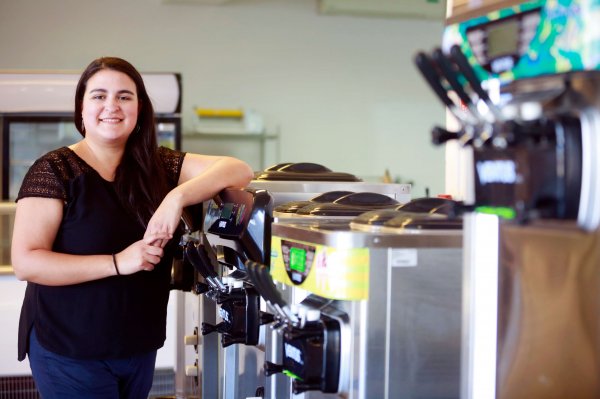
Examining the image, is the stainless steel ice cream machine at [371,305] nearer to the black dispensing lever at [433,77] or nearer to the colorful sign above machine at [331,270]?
the colorful sign above machine at [331,270]

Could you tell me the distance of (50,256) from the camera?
6.54 ft

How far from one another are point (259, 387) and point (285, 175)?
3.17 ft

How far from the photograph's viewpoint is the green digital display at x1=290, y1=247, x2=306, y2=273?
1.66 m

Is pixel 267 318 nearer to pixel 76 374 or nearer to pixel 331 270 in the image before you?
pixel 331 270

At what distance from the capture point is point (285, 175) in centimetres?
287

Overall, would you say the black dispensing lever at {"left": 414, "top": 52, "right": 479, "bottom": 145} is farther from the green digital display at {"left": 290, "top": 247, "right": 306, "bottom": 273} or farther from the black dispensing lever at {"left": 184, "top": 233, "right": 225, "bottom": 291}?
the black dispensing lever at {"left": 184, "top": 233, "right": 225, "bottom": 291}

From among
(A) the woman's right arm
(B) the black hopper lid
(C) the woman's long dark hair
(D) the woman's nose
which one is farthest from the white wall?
(A) the woman's right arm

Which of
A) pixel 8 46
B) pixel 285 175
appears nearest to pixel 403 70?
pixel 8 46

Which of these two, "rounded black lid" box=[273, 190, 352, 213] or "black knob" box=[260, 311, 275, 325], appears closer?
"black knob" box=[260, 311, 275, 325]

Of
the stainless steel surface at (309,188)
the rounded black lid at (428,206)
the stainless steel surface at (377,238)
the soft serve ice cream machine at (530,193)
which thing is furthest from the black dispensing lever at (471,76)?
the stainless steel surface at (309,188)

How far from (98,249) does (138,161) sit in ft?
0.87

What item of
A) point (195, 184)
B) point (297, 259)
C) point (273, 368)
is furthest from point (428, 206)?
point (195, 184)

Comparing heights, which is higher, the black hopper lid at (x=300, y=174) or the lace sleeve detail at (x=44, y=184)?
the black hopper lid at (x=300, y=174)

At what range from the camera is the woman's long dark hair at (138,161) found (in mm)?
2123
